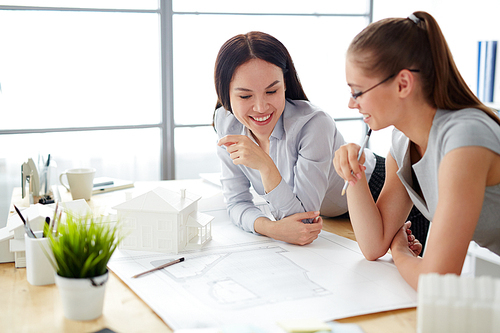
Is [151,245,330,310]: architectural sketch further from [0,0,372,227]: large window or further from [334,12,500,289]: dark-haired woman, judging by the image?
[0,0,372,227]: large window

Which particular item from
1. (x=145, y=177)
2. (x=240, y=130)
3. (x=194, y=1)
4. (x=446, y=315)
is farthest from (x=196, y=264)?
(x=194, y=1)

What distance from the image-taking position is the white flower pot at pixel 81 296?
766 millimetres

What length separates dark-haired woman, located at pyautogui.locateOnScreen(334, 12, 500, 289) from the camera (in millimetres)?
865

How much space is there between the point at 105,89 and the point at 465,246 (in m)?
2.58

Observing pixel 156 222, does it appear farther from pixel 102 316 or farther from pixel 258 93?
pixel 258 93

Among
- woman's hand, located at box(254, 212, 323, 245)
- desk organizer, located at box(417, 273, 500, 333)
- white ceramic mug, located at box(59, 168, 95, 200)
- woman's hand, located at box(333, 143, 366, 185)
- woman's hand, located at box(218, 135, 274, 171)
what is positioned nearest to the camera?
desk organizer, located at box(417, 273, 500, 333)

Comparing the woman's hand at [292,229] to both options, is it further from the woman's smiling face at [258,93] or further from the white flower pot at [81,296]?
the white flower pot at [81,296]

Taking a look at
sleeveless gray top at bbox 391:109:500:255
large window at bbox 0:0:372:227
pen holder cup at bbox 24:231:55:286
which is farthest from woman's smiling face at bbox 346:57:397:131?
large window at bbox 0:0:372:227

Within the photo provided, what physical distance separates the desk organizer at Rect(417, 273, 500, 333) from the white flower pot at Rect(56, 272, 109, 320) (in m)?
0.52

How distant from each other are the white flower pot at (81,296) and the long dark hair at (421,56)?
676mm

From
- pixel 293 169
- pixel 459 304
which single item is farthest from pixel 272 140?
pixel 459 304

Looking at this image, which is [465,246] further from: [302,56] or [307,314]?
[302,56]

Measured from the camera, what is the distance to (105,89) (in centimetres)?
297

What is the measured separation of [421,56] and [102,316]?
31.2 inches
